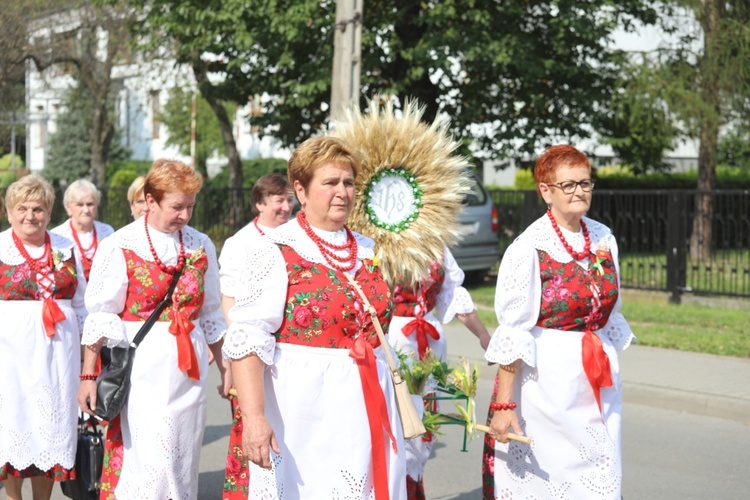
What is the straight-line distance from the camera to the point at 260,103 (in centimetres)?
2161

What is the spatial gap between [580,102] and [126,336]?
16.0 metres

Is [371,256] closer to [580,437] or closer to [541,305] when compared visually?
[541,305]

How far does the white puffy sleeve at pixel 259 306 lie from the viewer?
3.88 meters

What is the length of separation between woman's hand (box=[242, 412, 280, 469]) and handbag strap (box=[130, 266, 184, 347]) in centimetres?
165

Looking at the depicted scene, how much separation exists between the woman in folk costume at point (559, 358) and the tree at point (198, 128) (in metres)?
35.0

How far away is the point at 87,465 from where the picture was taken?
6.14m

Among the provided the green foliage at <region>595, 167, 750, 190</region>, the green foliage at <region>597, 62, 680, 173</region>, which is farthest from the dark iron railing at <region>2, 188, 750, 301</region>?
the green foliage at <region>595, 167, 750, 190</region>

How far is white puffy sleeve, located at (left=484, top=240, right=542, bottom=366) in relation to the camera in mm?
4566

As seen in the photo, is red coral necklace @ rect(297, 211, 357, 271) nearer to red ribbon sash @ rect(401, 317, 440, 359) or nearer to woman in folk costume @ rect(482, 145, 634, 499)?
woman in folk costume @ rect(482, 145, 634, 499)

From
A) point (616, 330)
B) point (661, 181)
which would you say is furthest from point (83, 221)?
point (661, 181)

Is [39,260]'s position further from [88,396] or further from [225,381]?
[225,381]

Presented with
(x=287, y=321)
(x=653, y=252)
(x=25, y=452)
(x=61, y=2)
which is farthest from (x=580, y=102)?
(x=287, y=321)

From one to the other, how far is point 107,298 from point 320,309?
5.75 ft

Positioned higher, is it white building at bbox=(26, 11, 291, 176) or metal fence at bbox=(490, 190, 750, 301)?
white building at bbox=(26, 11, 291, 176)
